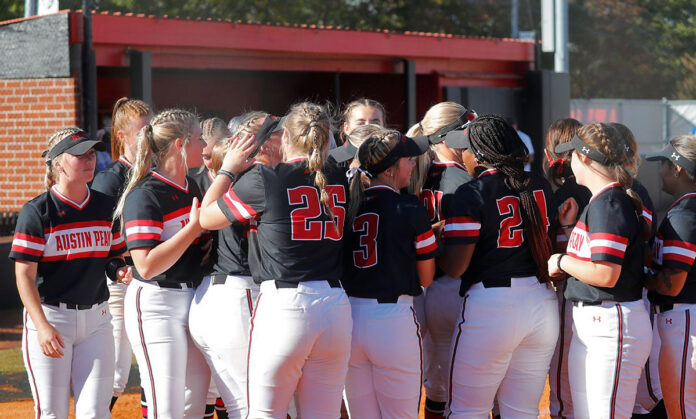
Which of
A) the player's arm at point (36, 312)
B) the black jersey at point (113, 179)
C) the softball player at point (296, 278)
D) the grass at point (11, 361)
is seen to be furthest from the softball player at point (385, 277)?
the grass at point (11, 361)

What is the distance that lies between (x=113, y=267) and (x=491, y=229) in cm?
183

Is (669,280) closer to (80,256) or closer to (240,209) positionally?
(240,209)

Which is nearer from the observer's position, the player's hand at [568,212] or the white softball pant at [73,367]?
the white softball pant at [73,367]

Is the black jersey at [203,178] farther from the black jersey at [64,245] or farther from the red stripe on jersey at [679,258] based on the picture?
the red stripe on jersey at [679,258]

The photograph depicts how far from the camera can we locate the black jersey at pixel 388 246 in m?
3.56

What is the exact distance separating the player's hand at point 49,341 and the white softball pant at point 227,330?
0.59m

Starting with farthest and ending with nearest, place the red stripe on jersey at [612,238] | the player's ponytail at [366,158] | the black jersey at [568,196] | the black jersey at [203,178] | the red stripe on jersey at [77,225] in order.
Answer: the black jersey at [203,178] < the black jersey at [568,196] < the red stripe on jersey at [77,225] < the player's ponytail at [366,158] < the red stripe on jersey at [612,238]

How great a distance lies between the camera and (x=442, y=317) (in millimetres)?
4238

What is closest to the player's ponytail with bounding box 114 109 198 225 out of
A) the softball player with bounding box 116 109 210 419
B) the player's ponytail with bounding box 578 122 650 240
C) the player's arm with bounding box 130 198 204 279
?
the softball player with bounding box 116 109 210 419

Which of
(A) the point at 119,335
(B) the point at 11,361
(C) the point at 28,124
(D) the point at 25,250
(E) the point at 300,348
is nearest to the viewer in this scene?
(E) the point at 300,348

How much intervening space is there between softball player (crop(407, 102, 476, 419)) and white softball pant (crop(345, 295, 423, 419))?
1.95ft

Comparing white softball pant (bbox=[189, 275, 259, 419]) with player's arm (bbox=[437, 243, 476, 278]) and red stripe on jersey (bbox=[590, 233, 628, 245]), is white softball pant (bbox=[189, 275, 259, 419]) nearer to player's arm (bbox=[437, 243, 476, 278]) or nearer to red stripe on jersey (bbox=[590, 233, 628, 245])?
player's arm (bbox=[437, 243, 476, 278])

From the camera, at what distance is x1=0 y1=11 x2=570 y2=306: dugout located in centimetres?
955

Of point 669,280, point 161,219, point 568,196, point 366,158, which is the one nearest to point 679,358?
point 669,280
